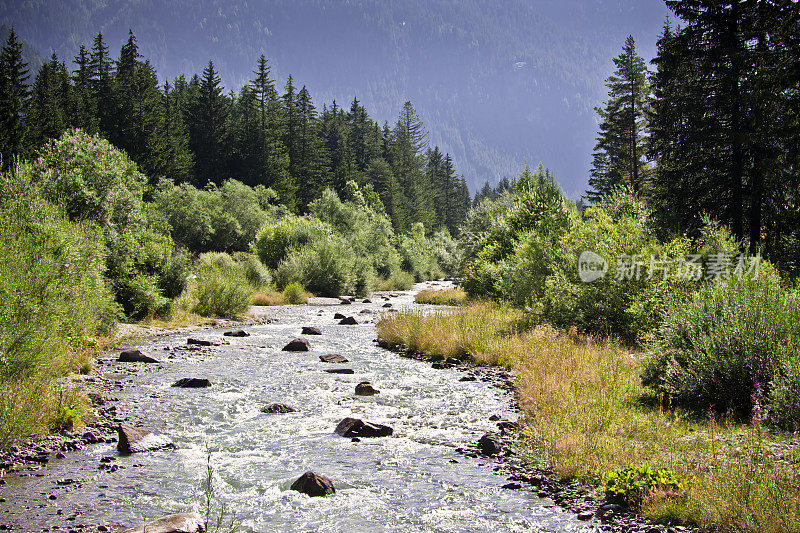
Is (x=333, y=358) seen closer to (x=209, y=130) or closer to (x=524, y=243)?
(x=524, y=243)

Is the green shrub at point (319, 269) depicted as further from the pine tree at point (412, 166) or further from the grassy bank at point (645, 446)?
the pine tree at point (412, 166)

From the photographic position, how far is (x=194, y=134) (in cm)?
8212

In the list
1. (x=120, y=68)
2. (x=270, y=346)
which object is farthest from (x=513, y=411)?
(x=120, y=68)

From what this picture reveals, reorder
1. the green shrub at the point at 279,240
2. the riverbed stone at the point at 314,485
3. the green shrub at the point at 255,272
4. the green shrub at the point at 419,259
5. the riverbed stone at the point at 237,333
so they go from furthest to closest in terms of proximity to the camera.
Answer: the green shrub at the point at 419,259 < the green shrub at the point at 279,240 < the green shrub at the point at 255,272 < the riverbed stone at the point at 237,333 < the riverbed stone at the point at 314,485

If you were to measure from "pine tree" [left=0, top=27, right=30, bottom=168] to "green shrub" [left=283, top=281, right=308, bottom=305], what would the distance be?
28.5 m

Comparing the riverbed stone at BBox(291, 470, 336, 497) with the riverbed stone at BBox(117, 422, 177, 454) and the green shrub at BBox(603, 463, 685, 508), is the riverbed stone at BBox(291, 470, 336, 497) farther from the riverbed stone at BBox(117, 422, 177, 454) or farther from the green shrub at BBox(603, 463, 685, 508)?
the green shrub at BBox(603, 463, 685, 508)

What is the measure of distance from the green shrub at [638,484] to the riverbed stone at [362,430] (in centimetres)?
498

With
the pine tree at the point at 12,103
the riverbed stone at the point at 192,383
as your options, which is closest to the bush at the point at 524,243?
the riverbed stone at the point at 192,383

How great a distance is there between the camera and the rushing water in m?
7.53

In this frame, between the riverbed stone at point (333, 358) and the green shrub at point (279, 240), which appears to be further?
the green shrub at point (279, 240)

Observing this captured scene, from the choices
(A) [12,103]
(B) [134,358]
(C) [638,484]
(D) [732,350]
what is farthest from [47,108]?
(C) [638,484]

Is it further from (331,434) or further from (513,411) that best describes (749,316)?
(331,434)

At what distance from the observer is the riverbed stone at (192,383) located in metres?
15.1

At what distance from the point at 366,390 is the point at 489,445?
5.56 metres
